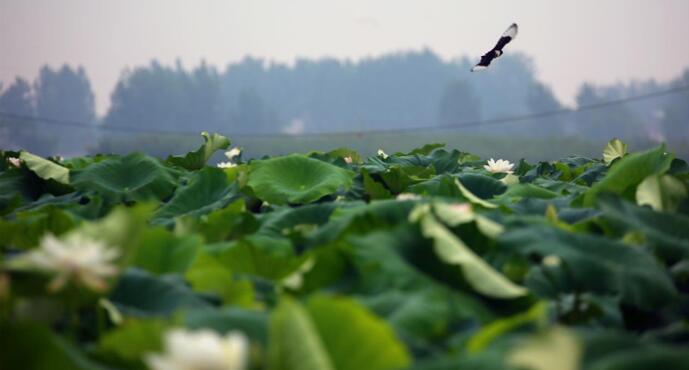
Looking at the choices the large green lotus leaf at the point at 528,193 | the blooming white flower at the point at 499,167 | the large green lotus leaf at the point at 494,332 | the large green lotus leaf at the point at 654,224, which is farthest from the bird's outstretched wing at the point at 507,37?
the large green lotus leaf at the point at 494,332

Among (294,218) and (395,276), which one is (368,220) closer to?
(395,276)

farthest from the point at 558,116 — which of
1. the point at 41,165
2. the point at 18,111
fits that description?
the point at 41,165

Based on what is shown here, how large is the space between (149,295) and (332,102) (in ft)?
424

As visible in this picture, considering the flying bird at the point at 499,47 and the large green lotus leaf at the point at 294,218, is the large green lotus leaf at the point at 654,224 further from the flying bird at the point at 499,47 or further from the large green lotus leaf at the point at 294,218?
the flying bird at the point at 499,47

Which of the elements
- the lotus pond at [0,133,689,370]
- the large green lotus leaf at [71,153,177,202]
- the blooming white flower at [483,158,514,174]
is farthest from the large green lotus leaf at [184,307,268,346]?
the blooming white flower at [483,158,514,174]

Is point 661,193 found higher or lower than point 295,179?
higher

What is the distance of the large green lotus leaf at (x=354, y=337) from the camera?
116 centimetres

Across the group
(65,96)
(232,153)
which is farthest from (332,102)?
(232,153)

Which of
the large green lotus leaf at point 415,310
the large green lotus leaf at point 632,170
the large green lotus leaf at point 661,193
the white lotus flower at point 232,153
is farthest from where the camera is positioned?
the white lotus flower at point 232,153

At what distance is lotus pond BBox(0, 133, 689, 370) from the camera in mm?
1127

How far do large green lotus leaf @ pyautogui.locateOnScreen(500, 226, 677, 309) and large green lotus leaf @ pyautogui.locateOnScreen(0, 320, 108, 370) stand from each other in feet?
3.14

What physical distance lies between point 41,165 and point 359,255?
7.60 ft

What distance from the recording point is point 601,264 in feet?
5.42

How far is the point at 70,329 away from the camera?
4.49 ft
